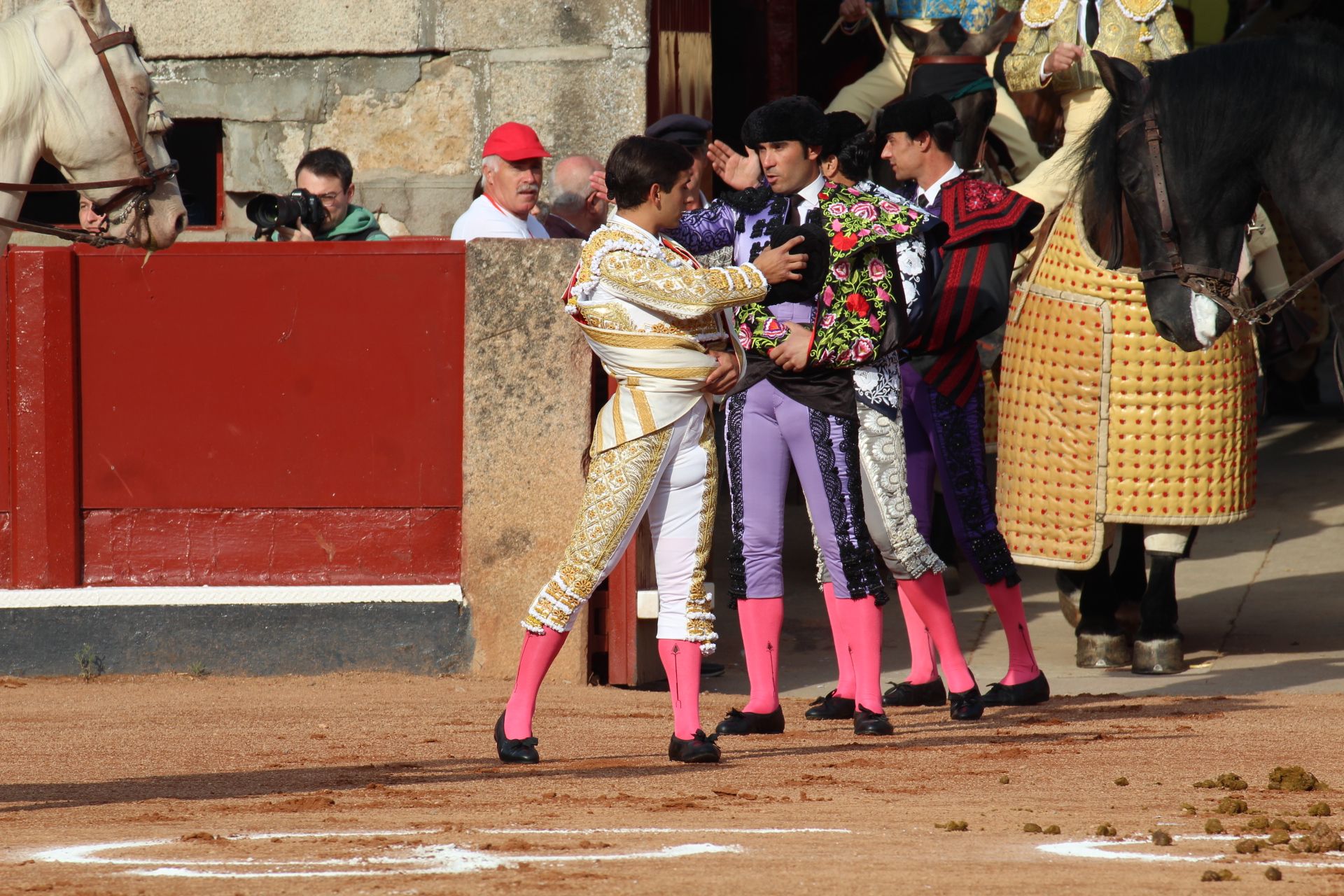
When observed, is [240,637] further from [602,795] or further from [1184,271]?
[1184,271]

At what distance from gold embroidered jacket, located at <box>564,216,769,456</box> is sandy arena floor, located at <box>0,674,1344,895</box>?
Answer: 1.00 m

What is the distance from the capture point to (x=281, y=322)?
7.22 metres

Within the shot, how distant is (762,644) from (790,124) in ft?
5.24

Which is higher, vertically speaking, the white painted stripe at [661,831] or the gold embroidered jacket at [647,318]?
the gold embroidered jacket at [647,318]

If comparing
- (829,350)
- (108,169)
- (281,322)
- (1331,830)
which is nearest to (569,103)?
(281,322)

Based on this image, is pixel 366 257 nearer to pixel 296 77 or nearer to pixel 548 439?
pixel 548 439

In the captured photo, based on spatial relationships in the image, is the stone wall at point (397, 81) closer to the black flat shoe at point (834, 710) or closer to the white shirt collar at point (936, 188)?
the white shirt collar at point (936, 188)

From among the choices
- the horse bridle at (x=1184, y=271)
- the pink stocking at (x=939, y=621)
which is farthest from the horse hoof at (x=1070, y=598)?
the horse bridle at (x=1184, y=271)

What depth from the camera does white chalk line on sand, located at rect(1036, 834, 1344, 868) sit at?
371cm

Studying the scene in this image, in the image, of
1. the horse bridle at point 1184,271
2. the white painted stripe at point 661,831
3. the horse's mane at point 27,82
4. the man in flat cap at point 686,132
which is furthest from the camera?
the man in flat cap at point 686,132

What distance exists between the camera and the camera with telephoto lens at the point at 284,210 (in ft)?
23.7

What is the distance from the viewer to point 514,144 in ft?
23.2

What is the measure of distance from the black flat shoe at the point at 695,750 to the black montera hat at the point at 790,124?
1.82 m

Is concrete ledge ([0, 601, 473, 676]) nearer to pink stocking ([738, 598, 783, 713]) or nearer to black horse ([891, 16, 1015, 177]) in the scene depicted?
pink stocking ([738, 598, 783, 713])
